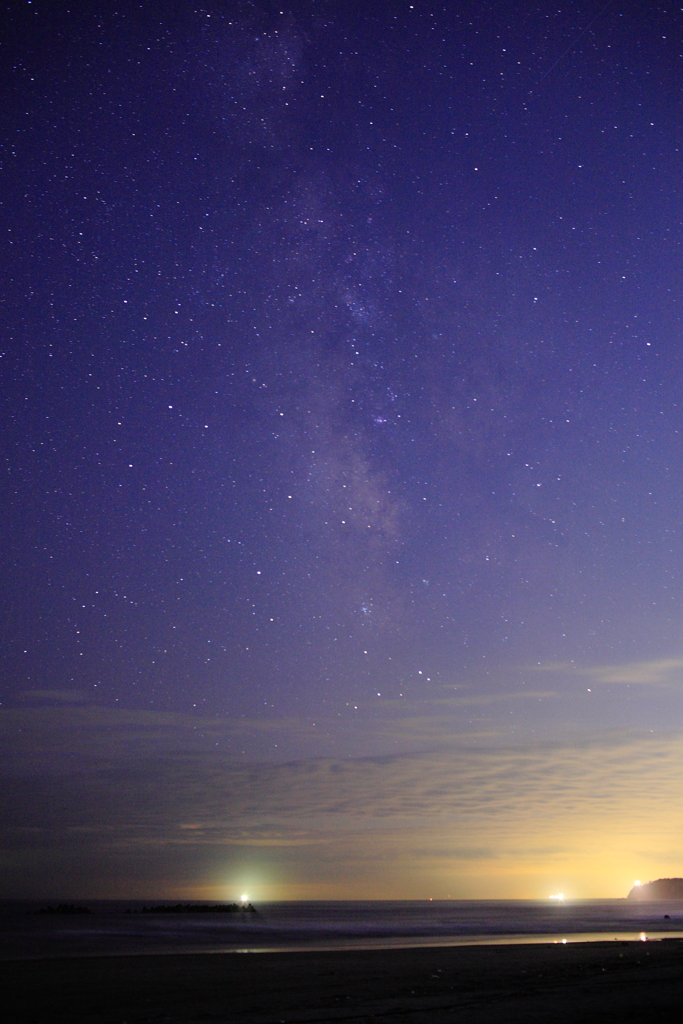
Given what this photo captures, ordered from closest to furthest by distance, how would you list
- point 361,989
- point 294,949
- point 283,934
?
1. point 361,989
2. point 294,949
3. point 283,934

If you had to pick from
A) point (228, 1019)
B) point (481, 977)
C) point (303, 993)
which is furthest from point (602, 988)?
point (228, 1019)

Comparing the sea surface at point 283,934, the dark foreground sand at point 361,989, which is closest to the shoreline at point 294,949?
the sea surface at point 283,934

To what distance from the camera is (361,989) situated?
16406 mm

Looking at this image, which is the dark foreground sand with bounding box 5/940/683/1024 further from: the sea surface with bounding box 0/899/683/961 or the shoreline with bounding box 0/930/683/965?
the sea surface with bounding box 0/899/683/961

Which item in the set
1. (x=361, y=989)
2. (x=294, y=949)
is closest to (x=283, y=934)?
(x=294, y=949)

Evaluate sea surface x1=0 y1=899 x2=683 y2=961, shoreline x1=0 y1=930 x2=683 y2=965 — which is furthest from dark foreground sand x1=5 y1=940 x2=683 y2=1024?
sea surface x1=0 y1=899 x2=683 y2=961

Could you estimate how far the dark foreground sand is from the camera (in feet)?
41.7

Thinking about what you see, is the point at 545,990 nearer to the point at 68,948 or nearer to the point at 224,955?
the point at 224,955

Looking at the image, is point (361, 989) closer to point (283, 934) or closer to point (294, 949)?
point (294, 949)

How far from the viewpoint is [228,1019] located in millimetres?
12797

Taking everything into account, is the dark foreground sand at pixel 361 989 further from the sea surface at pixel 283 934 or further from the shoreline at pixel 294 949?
the sea surface at pixel 283 934

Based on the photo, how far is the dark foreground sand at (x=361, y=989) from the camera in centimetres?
1270

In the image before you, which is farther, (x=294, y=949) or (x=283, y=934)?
(x=283, y=934)

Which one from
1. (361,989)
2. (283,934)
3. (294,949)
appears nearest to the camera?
(361,989)
